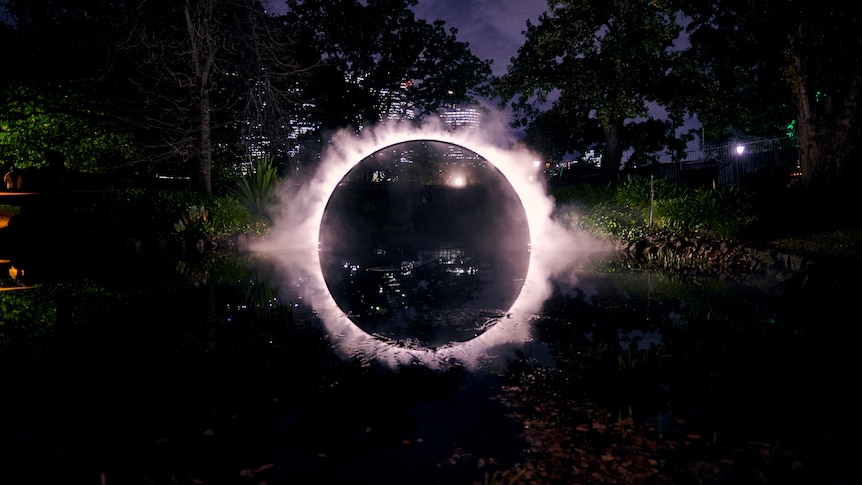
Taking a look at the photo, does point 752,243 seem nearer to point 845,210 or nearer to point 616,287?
point 845,210

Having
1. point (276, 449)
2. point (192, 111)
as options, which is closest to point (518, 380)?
point (276, 449)

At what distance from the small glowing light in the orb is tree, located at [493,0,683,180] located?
6.08m

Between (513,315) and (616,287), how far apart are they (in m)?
3.00

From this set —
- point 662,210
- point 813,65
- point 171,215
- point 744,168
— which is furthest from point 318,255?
point 744,168

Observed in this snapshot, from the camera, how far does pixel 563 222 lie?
19.2 m

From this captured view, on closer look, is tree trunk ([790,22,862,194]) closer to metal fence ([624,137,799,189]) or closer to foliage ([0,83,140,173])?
metal fence ([624,137,799,189])

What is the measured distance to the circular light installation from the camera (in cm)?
658

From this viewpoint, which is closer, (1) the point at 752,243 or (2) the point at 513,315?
(2) the point at 513,315

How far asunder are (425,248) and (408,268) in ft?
16.0

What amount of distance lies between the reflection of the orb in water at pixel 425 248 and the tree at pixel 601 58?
15.3ft

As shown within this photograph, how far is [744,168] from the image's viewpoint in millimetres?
29234

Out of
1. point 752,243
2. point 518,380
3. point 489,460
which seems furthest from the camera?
point 752,243

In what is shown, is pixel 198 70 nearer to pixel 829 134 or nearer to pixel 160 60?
pixel 160 60

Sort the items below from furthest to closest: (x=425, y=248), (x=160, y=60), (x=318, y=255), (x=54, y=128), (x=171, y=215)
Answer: (x=160, y=60) < (x=54, y=128) < (x=425, y=248) < (x=318, y=255) < (x=171, y=215)
